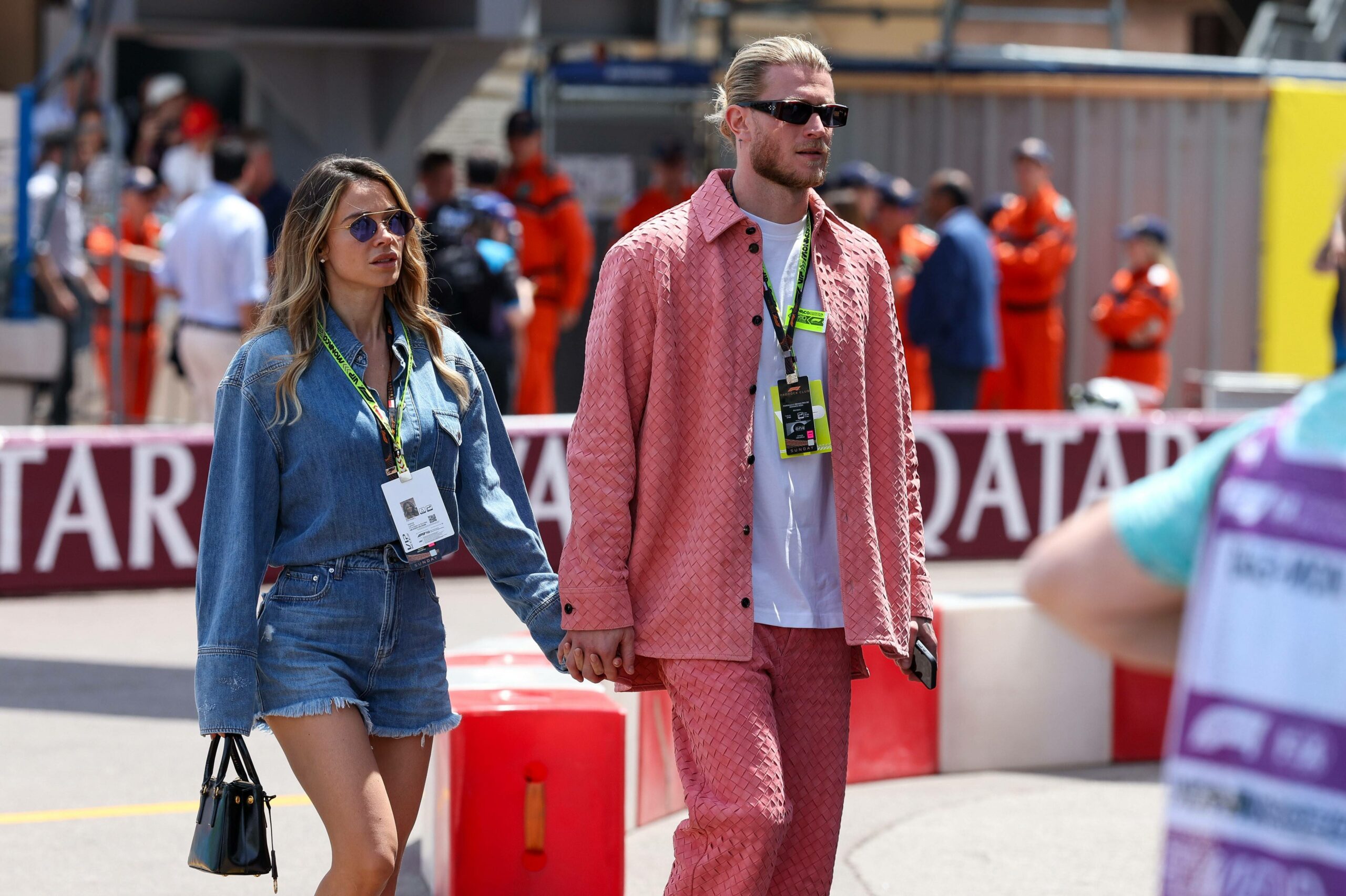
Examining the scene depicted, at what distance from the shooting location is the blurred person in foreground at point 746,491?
3.61 metres

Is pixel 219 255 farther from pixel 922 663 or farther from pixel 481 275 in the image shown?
pixel 922 663

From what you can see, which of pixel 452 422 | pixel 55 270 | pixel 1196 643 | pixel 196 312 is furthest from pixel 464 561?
pixel 1196 643

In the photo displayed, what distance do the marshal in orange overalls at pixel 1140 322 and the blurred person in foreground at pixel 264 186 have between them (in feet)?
18.6

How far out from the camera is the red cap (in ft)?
56.0

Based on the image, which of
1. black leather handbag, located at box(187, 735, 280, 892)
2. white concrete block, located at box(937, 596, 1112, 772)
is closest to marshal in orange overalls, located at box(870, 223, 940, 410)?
white concrete block, located at box(937, 596, 1112, 772)

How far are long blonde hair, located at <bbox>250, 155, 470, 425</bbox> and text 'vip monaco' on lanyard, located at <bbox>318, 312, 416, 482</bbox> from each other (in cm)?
4

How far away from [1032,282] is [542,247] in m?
3.46

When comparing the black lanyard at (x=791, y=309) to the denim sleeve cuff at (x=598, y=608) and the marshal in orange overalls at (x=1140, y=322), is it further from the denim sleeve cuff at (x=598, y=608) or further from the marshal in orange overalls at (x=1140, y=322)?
the marshal in orange overalls at (x=1140, y=322)

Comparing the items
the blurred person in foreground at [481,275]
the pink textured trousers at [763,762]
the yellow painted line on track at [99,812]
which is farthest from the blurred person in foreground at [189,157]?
the pink textured trousers at [763,762]

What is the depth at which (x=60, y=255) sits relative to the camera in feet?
43.1

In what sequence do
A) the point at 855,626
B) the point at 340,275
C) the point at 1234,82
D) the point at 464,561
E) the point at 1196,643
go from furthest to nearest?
1. the point at 1234,82
2. the point at 464,561
3. the point at 340,275
4. the point at 855,626
5. the point at 1196,643

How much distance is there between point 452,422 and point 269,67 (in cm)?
984

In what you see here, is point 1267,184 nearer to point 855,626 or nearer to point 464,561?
point 464,561

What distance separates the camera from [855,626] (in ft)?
11.9
